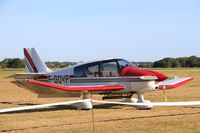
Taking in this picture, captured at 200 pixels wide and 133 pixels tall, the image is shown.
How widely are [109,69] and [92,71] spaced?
618 mm

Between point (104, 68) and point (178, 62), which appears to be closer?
point (104, 68)

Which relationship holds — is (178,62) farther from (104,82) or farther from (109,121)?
(109,121)

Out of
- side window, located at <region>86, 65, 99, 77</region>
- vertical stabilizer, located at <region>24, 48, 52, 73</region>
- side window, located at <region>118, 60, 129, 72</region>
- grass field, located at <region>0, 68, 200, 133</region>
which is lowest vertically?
grass field, located at <region>0, 68, 200, 133</region>

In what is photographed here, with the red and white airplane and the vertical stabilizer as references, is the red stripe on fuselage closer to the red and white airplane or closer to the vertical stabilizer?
the vertical stabilizer

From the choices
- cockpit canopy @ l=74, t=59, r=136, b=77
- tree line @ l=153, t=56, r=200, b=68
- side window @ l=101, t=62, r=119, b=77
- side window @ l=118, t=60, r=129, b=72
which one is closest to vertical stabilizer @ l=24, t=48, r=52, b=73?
cockpit canopy @ l=74, t=59, r=136, b=77

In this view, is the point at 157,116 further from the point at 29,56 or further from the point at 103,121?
the point at 29,56

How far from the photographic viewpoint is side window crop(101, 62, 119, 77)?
1339cm

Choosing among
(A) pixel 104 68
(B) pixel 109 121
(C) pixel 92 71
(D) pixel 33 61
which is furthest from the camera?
(D) pixel 33 61

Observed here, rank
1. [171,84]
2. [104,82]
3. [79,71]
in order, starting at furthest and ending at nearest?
1. [171,84]
2. [79,71]
3. [104,82]

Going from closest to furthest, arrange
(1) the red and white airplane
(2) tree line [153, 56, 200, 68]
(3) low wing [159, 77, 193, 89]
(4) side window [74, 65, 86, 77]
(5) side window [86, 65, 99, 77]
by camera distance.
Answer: (1) the red and white airplane, (5) side window [86, 65, 99, 77], (4) side window [74, 65, 86, 77], (3) low wing [159, 77, 193, 89], (2) tree line [153, 56, 200, 68]

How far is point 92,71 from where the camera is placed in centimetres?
1365

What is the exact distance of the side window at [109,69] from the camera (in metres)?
13.4

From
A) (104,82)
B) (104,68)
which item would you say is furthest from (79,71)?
(104,82)

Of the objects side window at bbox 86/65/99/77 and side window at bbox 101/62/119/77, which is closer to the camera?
side window at bbox 101/62/119/77
